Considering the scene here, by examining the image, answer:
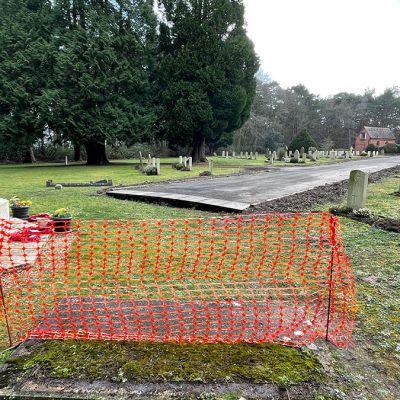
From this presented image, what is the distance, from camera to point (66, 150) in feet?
122

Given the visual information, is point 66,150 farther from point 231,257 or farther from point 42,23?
point 231,257

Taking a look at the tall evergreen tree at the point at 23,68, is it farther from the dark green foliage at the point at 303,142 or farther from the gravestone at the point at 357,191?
the dark green foliage at the point at 303,142

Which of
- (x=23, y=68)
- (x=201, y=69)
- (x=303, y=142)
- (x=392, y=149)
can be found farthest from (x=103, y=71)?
(x=392, y=149)

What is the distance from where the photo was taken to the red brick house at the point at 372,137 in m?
64.2

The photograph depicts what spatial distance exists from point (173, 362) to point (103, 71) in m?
25.5

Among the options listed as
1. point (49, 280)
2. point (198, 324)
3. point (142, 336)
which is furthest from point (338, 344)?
point (49, 280)

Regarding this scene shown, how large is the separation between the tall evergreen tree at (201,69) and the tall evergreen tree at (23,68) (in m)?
8.79

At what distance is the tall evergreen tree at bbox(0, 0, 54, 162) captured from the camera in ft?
74.4

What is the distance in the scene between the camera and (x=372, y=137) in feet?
210

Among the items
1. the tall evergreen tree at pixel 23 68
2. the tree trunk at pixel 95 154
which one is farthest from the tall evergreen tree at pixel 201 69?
the tall evergreen tree at pixel 23 68

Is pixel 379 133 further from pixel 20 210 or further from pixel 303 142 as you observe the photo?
pixel 20 210

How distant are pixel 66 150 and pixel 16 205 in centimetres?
3315

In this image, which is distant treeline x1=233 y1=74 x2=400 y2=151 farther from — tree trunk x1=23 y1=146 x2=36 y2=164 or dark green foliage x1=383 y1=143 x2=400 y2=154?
tree trunk x1=23 y1=146 x2=36 y2=164

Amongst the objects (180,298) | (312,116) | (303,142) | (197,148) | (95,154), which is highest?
(312,116)
